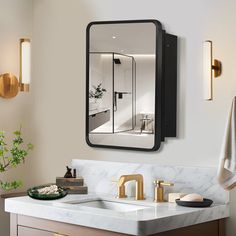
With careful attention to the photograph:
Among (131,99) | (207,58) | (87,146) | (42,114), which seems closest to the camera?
(207,58)

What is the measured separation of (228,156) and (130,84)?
80 cm

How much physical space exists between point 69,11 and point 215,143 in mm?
1351

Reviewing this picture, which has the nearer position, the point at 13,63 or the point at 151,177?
the point at 151,177

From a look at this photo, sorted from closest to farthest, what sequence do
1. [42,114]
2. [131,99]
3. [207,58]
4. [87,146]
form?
[207,58] < [131,99] < [87,146] < [42,114]

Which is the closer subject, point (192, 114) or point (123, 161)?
point (192, 114)

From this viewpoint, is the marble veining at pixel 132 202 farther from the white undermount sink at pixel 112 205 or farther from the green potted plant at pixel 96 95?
the green potted plant at pixel 96 95

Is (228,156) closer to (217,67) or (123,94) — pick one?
(217,67)

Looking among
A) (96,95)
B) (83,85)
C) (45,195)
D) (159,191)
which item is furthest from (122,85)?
(45,195)

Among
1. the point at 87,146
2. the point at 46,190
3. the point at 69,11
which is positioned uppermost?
the point at 69,11

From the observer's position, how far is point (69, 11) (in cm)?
381

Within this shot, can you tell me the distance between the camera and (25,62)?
12.4 feet

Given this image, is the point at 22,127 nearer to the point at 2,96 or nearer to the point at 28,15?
the point at 2,96

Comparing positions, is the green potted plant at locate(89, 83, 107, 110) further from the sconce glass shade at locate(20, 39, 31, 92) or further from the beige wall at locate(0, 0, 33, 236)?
the beige wall at locate(0, 0, 33, 236)

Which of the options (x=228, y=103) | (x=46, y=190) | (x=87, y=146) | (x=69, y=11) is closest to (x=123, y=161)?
(x=87, y=146)
